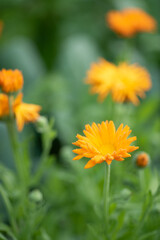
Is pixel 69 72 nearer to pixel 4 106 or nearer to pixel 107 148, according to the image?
pixel 4 106

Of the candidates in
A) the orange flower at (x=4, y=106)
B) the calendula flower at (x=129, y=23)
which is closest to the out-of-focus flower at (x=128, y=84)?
the calendula flower at (x=129, y=23)

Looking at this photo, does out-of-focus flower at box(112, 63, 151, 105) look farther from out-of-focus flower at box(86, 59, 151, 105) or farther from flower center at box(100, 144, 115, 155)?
flower center at box(100, 144, 115, 155)

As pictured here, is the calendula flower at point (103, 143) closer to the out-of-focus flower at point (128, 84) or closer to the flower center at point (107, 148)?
the flower center at point (107, 148)

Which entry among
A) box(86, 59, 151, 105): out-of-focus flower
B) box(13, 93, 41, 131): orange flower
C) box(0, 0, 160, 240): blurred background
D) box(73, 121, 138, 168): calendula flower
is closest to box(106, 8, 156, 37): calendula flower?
box(0, 0, 160, 240): blurred background

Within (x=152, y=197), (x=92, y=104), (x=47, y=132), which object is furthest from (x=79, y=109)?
(x=152, y=197)

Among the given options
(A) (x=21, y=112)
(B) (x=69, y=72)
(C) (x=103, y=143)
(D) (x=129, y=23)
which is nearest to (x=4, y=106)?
(A) (x=21, y=112)
